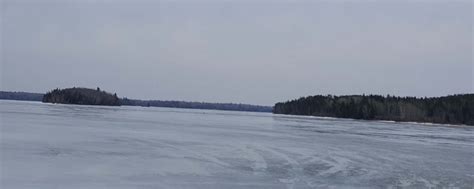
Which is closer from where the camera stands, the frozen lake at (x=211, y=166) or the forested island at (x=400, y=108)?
the frozen lake at (x=211, y=166)

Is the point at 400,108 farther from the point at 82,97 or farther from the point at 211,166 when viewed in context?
the point at 211,166

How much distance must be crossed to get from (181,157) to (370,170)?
3.80 meters

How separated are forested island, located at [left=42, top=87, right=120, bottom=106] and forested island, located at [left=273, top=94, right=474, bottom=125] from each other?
36.7 meters

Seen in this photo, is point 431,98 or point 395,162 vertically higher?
point 431,98

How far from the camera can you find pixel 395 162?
456 inches

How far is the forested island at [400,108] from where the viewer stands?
5150 cm

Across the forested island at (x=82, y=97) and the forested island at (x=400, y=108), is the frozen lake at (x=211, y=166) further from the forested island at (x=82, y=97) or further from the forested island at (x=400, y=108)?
the forested island at (x=82, y=97)

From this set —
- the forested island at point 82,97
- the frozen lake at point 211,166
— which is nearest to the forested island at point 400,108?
the forested island at point 82,97

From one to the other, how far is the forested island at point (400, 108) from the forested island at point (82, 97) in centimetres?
3675

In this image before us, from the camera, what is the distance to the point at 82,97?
285 ft

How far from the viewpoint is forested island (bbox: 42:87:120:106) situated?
285 ft

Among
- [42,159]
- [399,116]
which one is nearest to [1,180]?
[42,159]

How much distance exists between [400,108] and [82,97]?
51.7 m

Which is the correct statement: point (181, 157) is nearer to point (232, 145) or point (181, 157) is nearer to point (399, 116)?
point (232, 145)
